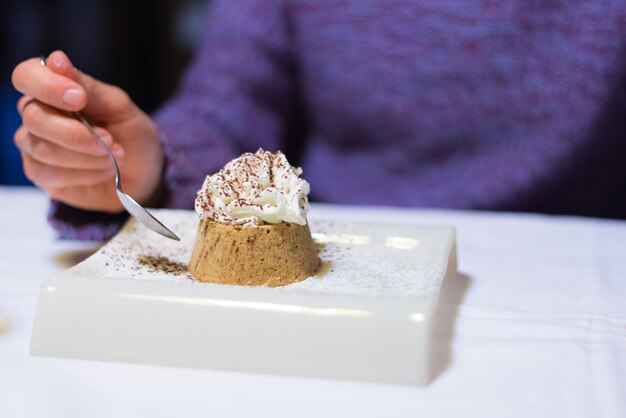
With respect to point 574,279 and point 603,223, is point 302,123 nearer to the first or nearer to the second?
point 603,223

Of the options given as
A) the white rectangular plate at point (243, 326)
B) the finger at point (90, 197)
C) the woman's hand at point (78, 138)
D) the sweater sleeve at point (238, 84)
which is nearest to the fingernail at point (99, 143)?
the woman's hand at point (78, 138)

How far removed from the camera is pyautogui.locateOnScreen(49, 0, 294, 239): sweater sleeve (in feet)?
4.72

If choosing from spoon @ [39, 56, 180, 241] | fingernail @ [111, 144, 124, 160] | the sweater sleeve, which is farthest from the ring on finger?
the sweater sleeve

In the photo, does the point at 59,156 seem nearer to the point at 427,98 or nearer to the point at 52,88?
the point at 52,88

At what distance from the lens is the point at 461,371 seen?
653mm

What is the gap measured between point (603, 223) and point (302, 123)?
2.43ft

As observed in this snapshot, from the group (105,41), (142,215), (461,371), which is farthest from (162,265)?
(105,41)

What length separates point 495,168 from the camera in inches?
56.4

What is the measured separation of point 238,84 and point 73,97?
65 centimetres

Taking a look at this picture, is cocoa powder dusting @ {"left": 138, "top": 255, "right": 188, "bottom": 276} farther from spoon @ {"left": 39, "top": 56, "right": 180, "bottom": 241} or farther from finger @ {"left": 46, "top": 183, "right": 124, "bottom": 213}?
finger @ {"left": 46, "top": 183, "right": 124, "bottom": 213}

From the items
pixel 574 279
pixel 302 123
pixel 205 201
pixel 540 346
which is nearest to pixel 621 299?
pixel 574 279

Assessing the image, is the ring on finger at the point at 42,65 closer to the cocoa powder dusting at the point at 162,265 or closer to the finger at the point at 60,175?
the finger at the point at 60,175

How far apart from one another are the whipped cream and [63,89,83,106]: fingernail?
0.62ft

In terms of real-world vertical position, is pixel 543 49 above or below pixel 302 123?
above
